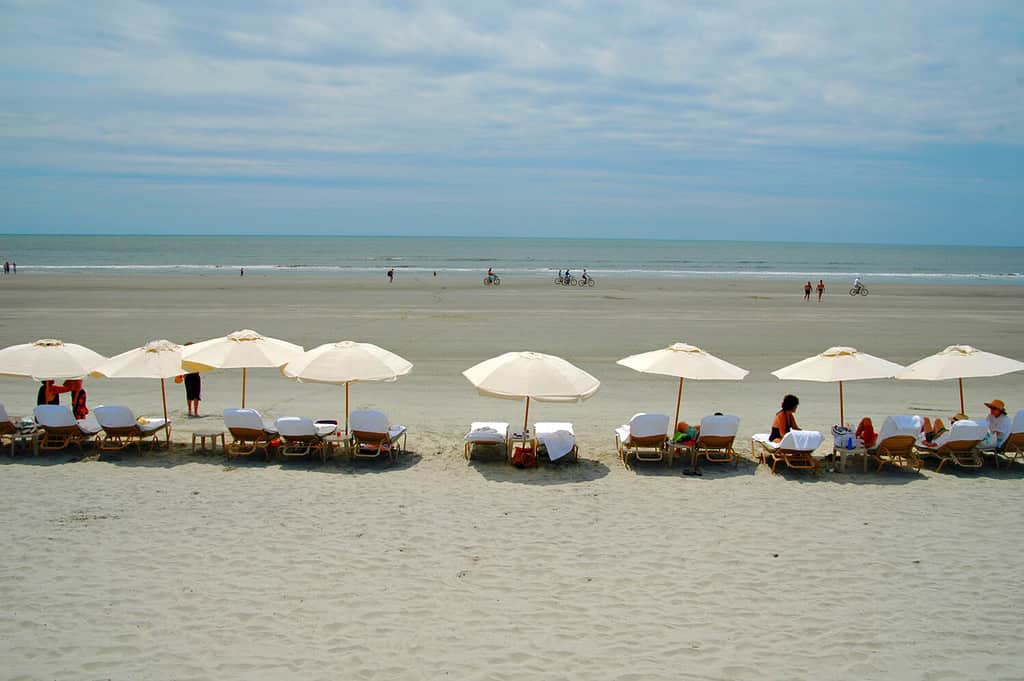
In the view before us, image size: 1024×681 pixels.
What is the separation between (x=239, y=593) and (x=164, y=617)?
1.96 ft

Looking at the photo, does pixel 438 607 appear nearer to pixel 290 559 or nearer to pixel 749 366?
pixel 290 559

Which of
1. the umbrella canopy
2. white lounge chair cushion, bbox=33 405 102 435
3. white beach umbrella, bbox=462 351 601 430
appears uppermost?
the umbrella canopy

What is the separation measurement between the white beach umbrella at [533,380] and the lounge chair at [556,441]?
30.2 inches

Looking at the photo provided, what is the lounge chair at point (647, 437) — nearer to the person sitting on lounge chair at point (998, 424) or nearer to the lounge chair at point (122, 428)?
the person sitting on lounge chair at point (998, 424)

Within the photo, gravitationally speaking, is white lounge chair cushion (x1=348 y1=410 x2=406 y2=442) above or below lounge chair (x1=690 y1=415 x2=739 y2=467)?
above

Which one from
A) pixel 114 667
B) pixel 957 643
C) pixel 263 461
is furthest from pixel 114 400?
pixel 957 643

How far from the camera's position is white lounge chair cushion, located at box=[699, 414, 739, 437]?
994cm

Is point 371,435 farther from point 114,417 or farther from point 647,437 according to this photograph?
point 647,437

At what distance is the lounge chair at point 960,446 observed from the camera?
978cm

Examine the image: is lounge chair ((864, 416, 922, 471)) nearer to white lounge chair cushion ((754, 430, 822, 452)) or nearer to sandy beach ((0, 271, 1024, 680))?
sandy beach ((0, 271, 1024, 680))

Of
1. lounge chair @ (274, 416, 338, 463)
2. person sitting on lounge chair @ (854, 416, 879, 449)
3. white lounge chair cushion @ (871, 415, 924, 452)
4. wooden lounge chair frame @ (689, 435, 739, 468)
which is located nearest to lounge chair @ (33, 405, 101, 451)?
lounge chair @ (274, 416, 338, 463)

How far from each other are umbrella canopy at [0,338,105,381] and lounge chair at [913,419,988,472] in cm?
1166

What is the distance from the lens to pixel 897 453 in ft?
32.2

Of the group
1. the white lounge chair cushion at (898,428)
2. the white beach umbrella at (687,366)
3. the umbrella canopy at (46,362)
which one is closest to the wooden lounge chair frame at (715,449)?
the white beach umbrella at (687,366)
